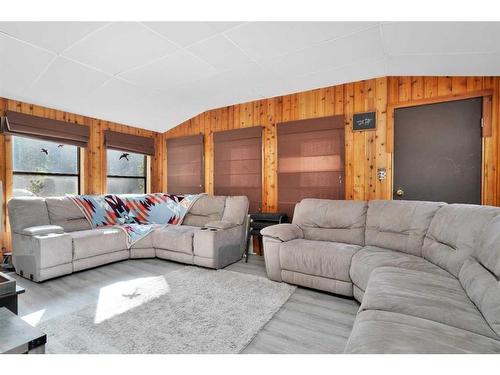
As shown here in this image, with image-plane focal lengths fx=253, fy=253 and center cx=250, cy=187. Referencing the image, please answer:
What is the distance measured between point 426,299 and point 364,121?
2535 millimetres

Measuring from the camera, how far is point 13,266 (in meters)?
3.22

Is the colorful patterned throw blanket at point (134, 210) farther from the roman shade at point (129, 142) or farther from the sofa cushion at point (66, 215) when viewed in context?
the roman shade at point (129, 142)

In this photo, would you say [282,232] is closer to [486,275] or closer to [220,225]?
[220,225]

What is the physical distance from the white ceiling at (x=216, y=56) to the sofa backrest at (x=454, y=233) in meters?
1.44

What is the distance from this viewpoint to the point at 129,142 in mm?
4941

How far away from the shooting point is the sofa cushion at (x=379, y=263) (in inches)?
83.4

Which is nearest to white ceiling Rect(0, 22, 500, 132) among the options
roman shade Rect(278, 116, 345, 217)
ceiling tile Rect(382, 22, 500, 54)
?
ceiling tile Rect(382, 22, 500, 54)

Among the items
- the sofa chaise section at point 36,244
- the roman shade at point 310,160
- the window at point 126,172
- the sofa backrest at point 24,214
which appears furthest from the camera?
the window at point 126,172

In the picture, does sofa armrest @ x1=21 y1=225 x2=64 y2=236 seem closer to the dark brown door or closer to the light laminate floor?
the light laminate floor

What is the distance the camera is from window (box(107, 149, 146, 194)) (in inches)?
192

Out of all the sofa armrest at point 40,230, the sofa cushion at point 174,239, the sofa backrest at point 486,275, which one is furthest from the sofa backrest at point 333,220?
the sofa armrest at point 40,230

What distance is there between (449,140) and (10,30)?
460 centimetres
